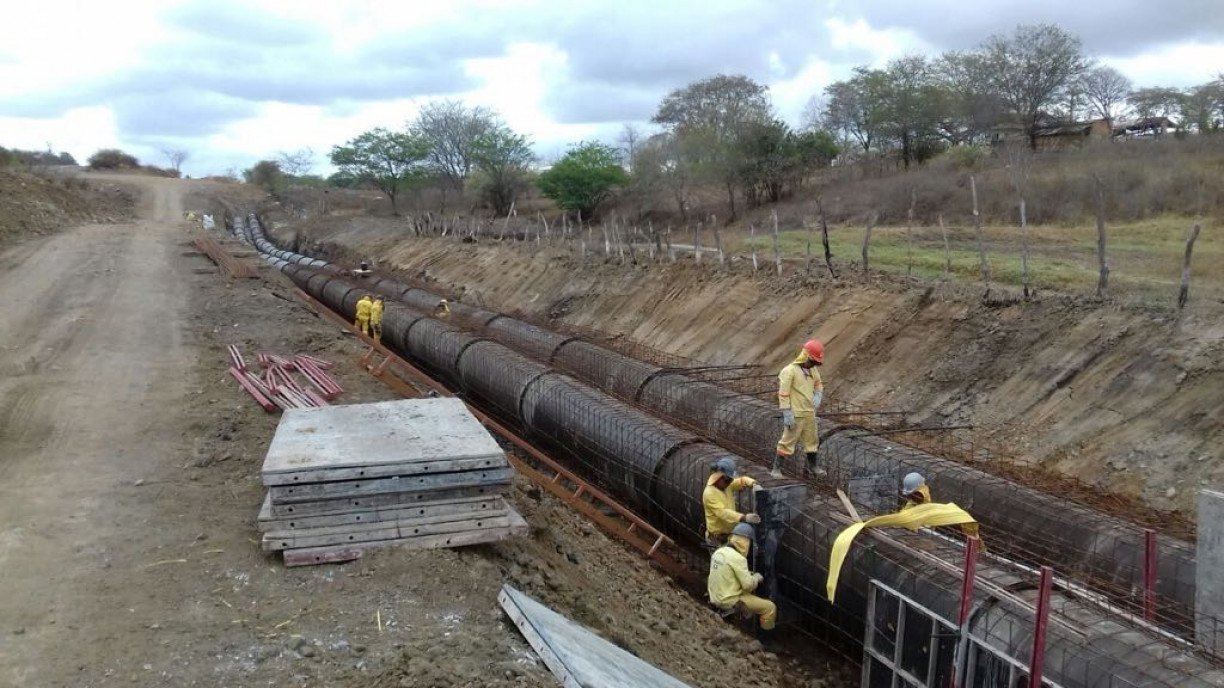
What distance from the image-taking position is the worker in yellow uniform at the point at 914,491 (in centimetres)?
735

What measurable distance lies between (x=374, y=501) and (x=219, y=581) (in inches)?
47.3

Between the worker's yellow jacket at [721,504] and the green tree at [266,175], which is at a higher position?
the green tree at [266,175]

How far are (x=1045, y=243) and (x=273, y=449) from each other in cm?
1956

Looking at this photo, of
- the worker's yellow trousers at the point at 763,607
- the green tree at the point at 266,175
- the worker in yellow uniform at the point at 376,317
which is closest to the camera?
the worker's yellow trousers at the point at 763,607

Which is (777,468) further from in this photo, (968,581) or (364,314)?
(364,314)

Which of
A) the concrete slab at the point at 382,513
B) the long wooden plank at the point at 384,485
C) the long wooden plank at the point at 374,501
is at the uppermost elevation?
the long wooden plank at the point at 384,485

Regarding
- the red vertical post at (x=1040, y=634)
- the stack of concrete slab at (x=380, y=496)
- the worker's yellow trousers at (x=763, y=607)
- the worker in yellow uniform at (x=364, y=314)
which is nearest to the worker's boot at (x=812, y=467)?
the worker's yellow trousers at (x=763, y=607)

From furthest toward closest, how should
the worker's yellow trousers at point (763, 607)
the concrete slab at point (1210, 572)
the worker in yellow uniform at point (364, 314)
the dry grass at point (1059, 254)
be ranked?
the worker in yellow uniform at point (364, 314), the dry grass at point (1059, 254), the worker's yellow trousers at point (763, 607), the concrete slab at point (1210, 572)

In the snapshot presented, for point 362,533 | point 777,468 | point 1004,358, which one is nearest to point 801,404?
point 777,468

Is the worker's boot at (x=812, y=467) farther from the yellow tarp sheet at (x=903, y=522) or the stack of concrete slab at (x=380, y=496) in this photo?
the stack of concrete slab at (x=380, y=496)

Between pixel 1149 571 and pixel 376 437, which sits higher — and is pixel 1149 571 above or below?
below

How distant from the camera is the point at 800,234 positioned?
27375 mm

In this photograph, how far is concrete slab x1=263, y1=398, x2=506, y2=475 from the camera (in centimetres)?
678

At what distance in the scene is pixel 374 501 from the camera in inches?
267
